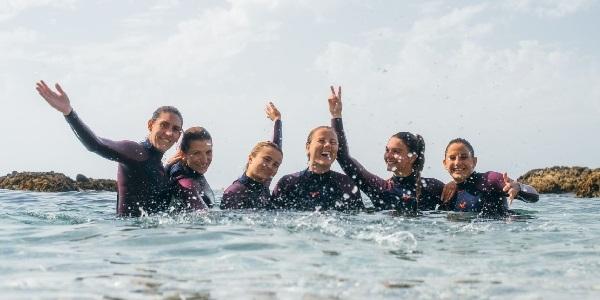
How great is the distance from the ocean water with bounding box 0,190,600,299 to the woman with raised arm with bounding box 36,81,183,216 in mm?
321

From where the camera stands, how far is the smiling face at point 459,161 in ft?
31.5

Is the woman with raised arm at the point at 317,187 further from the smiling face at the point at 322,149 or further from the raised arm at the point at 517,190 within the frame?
the raised arm at the point at 517,190

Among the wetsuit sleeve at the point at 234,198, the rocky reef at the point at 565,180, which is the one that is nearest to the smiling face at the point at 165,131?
the wetsuit sleeve at the point at 234,198

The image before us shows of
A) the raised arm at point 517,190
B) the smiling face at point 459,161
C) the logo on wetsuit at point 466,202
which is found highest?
the smiling face at point 459,161

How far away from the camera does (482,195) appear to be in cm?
972

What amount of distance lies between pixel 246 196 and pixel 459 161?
122 inches

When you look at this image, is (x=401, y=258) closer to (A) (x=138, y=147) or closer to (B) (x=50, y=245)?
(B) (x=50, y=245)

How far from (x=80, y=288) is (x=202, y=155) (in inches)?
185

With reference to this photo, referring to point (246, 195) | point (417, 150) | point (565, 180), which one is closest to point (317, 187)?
point (246, 195)

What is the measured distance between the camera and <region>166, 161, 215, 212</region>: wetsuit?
8.57 metres

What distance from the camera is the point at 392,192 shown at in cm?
995

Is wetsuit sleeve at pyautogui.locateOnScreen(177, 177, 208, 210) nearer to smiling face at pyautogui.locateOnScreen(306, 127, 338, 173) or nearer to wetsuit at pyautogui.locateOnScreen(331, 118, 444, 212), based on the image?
smiling face at pyautogui.locateOnScreen(306, 127, 338, 173)

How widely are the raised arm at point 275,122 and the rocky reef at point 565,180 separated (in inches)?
571

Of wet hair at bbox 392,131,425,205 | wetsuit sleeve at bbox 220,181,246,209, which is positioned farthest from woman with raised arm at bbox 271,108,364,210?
wet hair at bbox 392,131,425,205
